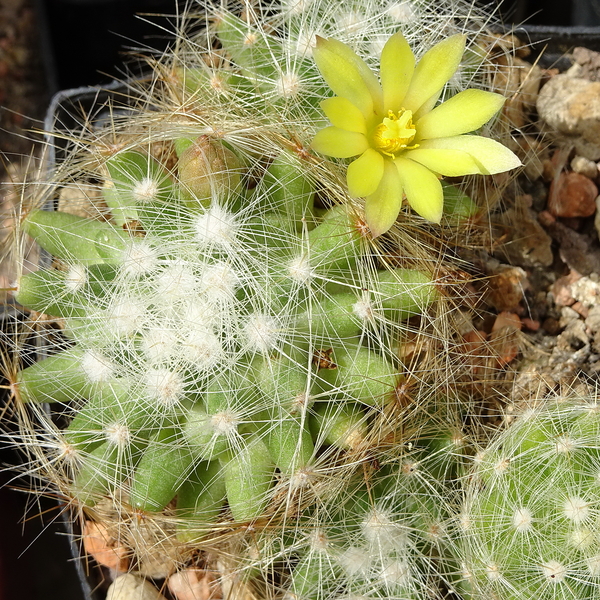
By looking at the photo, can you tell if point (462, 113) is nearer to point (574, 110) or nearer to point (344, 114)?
point (344, 114)

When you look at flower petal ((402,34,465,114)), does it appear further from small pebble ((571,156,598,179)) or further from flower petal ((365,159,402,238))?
small pebble ((571,156,598,179))

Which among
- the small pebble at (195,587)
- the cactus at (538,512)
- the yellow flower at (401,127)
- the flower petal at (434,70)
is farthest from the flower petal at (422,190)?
the small pebble at (195,587)

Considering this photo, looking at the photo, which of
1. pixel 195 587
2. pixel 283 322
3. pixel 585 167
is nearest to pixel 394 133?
pixel 283 322

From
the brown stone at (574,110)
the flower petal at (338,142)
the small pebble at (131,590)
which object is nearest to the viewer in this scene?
the flower petal at (338,142)

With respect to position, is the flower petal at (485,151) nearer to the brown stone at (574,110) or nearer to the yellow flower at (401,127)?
the yellow flower at (401,127)

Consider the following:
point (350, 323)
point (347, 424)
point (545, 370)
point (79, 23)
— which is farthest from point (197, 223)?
point (79, 23)

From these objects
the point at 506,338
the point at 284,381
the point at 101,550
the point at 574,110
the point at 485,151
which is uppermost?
the point at 485,151

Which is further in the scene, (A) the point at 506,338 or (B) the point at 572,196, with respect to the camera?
(B) the point at 572,196
